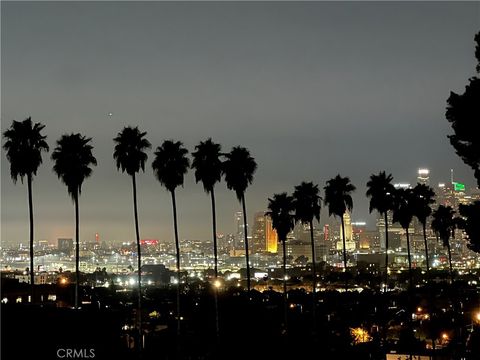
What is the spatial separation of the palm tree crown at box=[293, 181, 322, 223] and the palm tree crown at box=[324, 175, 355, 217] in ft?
11.5

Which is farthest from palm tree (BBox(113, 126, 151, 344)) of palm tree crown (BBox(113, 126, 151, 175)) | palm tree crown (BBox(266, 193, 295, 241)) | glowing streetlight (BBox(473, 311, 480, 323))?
glowing streetlight (BBox(473, 311, 480, 323))

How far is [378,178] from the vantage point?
63.9 meters

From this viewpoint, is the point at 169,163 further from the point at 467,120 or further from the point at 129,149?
the point at 467,120

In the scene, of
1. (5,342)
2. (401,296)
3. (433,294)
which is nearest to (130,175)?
(5,342)

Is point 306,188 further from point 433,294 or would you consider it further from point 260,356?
point 260,356

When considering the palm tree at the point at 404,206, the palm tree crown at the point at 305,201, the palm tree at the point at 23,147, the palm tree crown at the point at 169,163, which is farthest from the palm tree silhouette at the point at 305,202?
the palm tree at the point at 23,147

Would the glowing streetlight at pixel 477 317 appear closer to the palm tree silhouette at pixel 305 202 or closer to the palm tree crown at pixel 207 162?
the palm tree silhouette at pixel 305 202

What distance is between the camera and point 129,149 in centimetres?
4084

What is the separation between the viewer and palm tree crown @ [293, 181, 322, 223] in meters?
61.8

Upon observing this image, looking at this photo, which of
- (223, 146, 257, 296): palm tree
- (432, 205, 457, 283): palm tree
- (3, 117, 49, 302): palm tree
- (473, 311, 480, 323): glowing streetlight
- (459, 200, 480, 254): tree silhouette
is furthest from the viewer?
(432, 205, 457, 283): palm tree

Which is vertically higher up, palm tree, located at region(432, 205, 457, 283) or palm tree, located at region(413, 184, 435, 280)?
palm tree, located at region(413, 184, 435, 280)

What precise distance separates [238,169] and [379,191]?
23610 millimetres

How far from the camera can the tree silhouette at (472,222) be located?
24547mm

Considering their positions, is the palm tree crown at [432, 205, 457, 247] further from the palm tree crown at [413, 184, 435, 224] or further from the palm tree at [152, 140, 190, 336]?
the palm tree at [152, 140, 190, 336]
